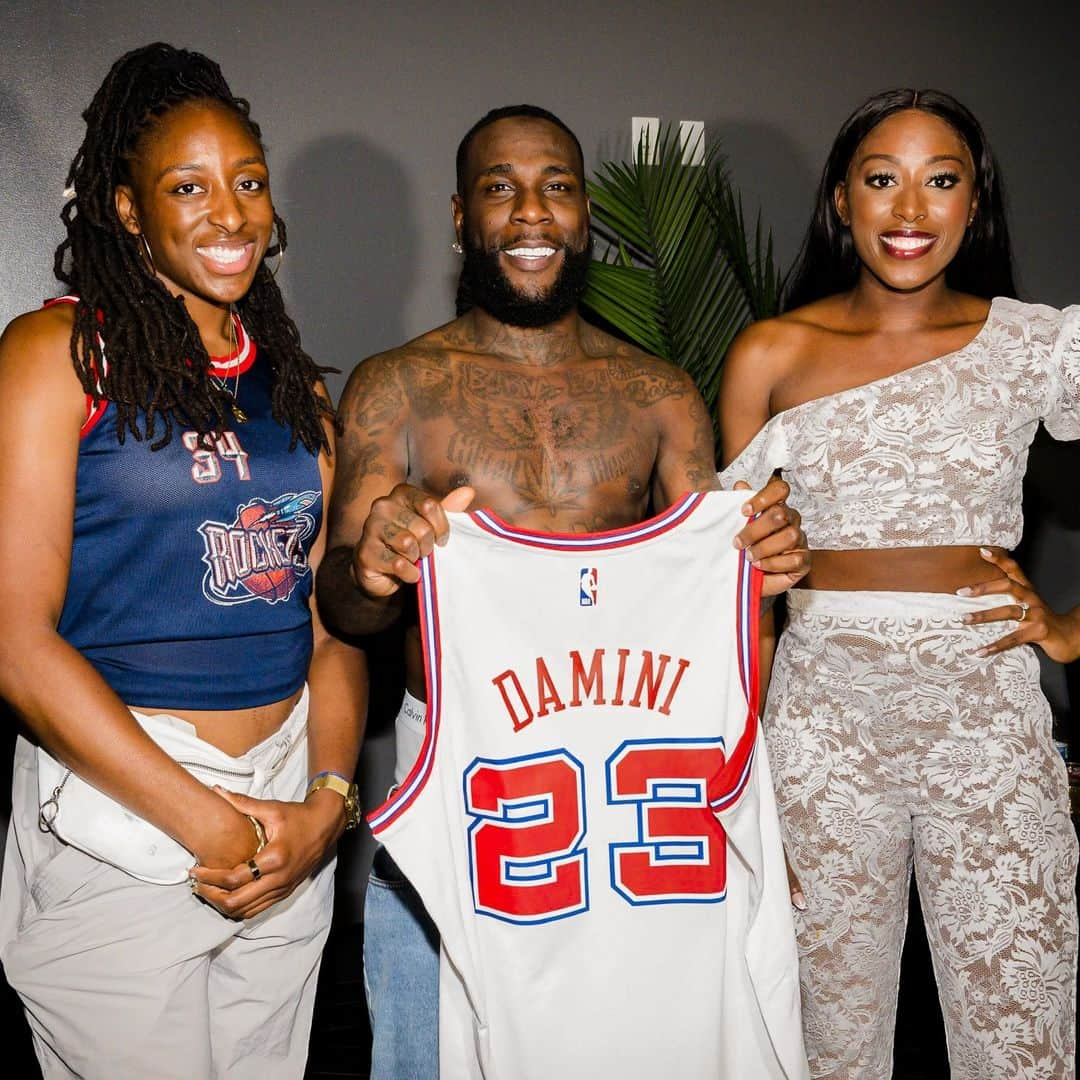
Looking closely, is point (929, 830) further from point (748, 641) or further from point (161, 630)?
point (161, 630)

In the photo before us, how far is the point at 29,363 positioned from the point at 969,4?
3.36 metres

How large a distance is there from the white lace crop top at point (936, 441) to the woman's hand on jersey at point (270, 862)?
Result: 102 centimetres

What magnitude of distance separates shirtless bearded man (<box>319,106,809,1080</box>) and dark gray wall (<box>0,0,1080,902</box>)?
1.11 metres

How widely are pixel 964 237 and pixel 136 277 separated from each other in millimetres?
1554

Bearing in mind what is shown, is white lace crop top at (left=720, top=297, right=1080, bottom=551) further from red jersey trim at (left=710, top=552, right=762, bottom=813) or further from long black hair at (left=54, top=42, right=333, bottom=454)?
long black hair at (left=54, top=42, right=333, bottom=454)

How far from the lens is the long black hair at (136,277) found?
1.65 metres

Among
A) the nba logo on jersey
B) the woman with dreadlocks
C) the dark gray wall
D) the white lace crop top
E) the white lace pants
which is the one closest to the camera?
the woman with dreadlocks

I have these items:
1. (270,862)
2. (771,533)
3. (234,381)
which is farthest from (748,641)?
(234,381)

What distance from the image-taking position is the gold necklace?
70.0 inches

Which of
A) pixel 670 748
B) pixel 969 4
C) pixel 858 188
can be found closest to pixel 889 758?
pixel 670 748

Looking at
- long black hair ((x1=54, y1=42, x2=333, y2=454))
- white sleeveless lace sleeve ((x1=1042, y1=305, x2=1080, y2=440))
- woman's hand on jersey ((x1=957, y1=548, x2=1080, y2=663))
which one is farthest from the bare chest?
white sleeveless lace sleeve ((x1=1042, y1=305, x2=1080, y2=440))

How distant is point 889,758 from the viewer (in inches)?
81.4

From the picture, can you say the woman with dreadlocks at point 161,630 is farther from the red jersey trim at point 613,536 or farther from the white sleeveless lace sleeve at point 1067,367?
the white sleeveless lace sleeve at point 1067,367

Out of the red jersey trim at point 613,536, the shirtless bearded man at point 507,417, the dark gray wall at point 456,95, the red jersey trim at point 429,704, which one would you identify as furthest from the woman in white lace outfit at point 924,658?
the dark gray wall at point 456,95
